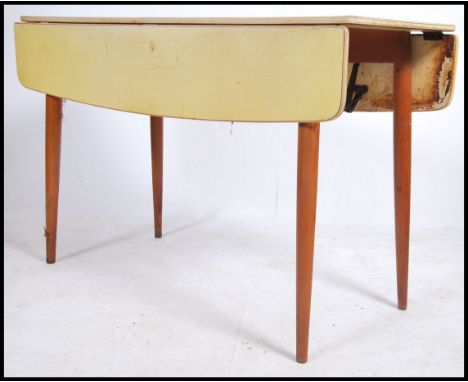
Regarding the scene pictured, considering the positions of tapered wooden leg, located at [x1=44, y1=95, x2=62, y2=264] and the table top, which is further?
tapered wooden leg, located at [x1=44, y1=95, x2=62, y2=264]

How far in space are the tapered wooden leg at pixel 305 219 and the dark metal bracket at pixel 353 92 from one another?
0.37 meters

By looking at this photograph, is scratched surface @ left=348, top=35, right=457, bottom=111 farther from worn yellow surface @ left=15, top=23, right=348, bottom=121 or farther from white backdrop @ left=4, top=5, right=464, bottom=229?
white backdrop @ left=4, top=5, right=464, bottom=229

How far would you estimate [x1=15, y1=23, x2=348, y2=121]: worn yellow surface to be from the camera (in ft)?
Result: 4.32

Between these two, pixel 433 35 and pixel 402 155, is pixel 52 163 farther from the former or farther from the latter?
pixel 433 35

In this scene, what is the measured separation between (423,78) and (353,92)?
0.55ft

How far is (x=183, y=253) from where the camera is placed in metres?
2.11

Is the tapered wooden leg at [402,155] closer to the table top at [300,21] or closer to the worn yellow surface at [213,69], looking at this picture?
Answer: the table top at [300,21]

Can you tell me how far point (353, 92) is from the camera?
1797mm

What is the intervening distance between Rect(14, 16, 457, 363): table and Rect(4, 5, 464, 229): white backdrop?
2.12ft

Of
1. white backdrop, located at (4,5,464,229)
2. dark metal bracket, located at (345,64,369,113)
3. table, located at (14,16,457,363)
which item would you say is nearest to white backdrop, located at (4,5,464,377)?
white backdrop, located at (4,5,464,229)

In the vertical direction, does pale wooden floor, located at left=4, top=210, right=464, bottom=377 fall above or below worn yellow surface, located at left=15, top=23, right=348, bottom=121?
below

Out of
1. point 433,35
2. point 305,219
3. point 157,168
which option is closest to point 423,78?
point 433,35

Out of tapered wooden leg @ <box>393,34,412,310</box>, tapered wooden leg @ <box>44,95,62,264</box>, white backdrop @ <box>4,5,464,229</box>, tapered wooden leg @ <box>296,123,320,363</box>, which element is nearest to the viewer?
tapered wooden leg @ <box>296,123,320,363</box>

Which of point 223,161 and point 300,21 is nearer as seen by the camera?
point 300,21
